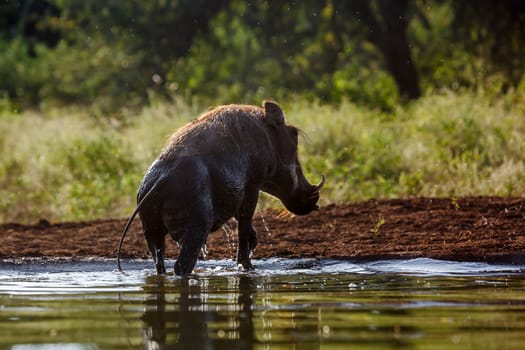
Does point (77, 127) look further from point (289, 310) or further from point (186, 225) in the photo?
point (289, 310)

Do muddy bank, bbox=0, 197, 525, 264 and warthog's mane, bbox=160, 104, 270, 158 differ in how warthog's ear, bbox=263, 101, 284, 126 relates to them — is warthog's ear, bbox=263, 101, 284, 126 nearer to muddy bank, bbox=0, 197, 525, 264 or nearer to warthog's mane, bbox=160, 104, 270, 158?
warthog's mane, bbox=160, 104, 270, 158

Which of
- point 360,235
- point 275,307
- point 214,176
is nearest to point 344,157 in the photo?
point 360,235

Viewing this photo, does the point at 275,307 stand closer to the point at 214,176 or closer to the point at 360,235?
the point at 214,176

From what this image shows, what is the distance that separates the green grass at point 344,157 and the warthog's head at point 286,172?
332cm

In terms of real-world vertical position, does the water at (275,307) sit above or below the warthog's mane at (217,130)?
below

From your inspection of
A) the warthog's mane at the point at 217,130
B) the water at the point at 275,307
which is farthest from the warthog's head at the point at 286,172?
the water at the point at 275,307

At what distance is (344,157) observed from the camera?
48.2ft

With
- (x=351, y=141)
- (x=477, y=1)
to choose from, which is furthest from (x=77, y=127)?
(x=477, y=1)

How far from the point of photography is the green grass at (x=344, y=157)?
13258mm

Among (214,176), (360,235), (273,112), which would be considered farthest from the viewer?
(360,235)

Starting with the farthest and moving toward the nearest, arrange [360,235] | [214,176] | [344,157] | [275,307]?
[344,157], [360,235], [214,176], [275,307]

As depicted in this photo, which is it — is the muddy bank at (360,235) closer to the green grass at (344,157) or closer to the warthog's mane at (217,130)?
the warthog's mane at (217,130)

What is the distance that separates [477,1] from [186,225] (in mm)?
15879

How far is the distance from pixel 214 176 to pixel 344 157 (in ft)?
23.5
